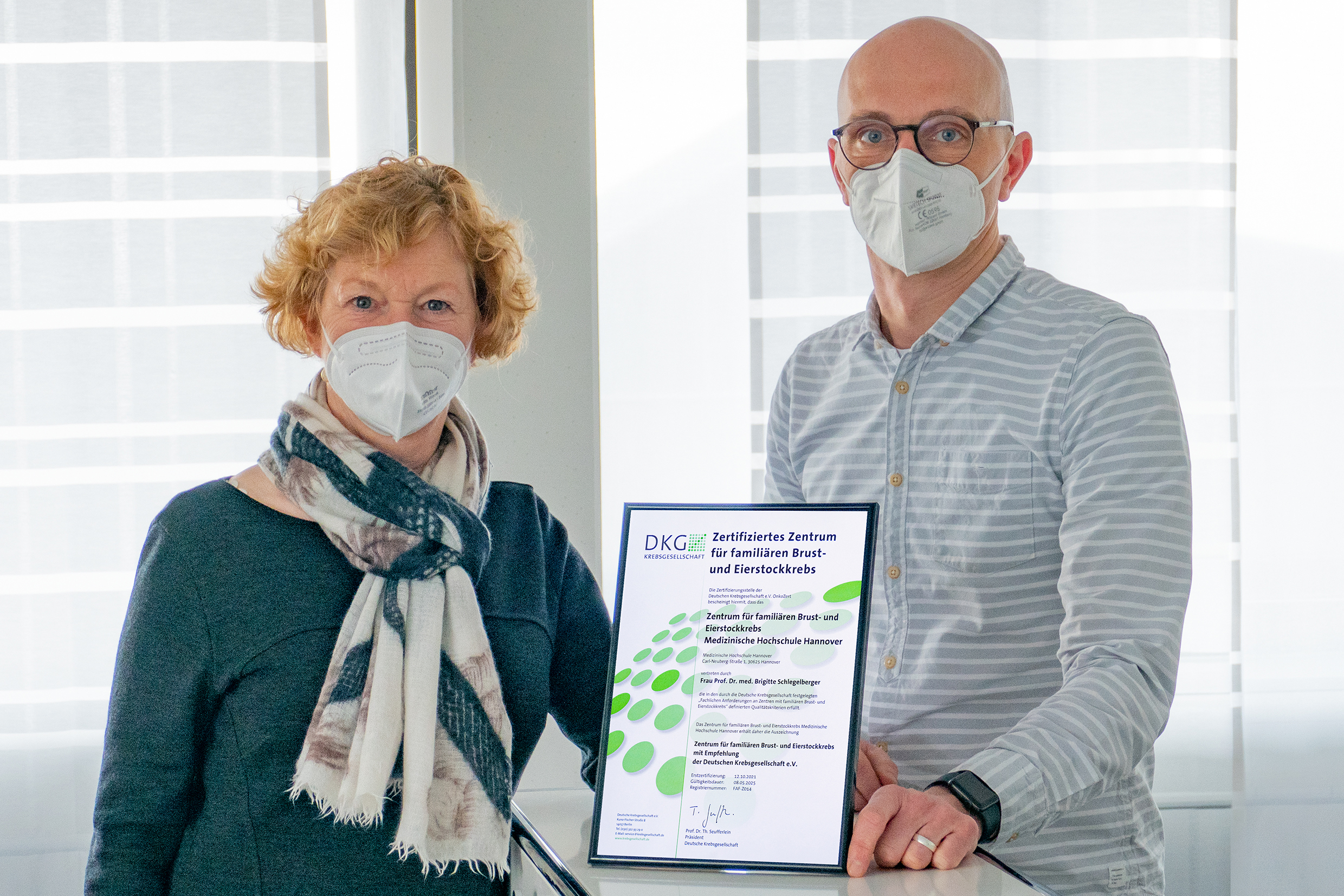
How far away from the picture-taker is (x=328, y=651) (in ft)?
4.61

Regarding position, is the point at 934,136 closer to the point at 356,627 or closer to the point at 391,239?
the point at 391,239

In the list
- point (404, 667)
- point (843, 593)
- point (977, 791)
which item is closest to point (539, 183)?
point (404, 667)

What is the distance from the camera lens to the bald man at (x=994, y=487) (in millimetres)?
1251

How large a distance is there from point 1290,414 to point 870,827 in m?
2.12

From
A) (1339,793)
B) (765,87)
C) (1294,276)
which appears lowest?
(1339,793)

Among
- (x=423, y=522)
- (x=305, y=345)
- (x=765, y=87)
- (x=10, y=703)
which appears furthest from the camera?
(x=765, y=87)

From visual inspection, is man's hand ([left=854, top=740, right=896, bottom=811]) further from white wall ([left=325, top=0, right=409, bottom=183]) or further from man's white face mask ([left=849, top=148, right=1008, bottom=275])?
white wall ([left=325, top=0, right=409, bottom=183])

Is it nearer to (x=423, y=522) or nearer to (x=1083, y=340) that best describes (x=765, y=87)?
(x=1083, y=340)

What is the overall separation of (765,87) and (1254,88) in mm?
1185

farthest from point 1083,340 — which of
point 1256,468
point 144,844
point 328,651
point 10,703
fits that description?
point 10,703

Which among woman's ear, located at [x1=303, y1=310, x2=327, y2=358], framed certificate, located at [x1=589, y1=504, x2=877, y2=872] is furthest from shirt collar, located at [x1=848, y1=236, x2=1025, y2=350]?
woman's ear, located at [x1=303, y1=310, x2=327, y2=358]

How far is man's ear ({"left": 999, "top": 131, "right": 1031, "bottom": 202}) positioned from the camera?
1.58m

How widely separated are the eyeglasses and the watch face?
2.70ft

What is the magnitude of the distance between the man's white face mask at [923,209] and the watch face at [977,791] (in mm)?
703
